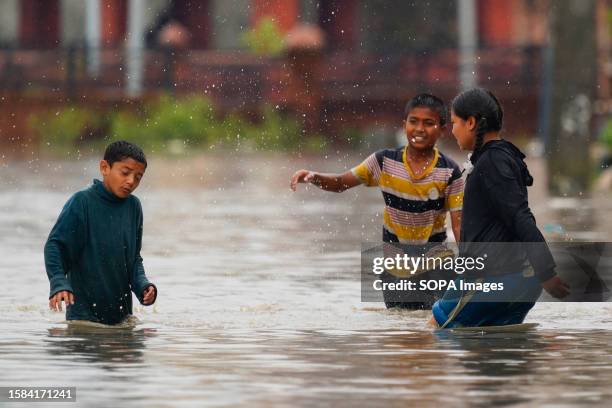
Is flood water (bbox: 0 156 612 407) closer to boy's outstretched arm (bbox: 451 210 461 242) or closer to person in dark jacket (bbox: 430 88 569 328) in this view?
person in dark jacket (bbox: 430 88 569 328)

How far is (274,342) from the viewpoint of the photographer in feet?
31.4

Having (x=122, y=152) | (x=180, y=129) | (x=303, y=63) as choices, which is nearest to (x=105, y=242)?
(x=122, y=152)

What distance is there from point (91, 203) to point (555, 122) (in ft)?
43.7

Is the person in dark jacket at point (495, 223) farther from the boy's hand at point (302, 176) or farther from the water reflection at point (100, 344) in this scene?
the water reflection at point (100, 344)

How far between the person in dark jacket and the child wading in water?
3.77 feet

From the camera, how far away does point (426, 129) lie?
10641mm

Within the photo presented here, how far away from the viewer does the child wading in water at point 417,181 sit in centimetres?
1066

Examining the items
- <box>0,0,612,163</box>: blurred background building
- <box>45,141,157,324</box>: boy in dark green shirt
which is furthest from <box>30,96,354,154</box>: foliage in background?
<box>45,141,157,324</box>: boy in dark green shirt

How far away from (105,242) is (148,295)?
420mm

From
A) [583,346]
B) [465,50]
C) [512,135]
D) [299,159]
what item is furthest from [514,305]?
[465,50]

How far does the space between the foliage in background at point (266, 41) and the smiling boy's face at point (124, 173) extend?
27.5 meters

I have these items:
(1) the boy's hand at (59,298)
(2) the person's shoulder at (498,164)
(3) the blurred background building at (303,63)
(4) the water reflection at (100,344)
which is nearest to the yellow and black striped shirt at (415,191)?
(2) the person's shoulder at (498,164)

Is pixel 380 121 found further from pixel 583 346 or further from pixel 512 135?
pixel 583 346

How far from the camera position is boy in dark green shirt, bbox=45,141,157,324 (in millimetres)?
9852
